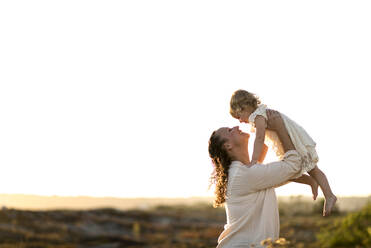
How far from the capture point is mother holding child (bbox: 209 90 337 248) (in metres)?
4.55

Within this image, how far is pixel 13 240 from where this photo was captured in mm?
16688

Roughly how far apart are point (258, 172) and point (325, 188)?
0.96 m

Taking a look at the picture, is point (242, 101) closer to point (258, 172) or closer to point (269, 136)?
point (269, 136)

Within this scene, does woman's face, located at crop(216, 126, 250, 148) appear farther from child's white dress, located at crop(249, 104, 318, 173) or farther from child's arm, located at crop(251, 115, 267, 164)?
child's white dress, located at crop(249, 104, 318, 173)

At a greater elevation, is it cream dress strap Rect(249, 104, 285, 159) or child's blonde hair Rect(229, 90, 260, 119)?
child's blonde hair Rect(229, 90, 260, 119)

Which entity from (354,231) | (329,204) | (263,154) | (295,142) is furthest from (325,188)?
(354,231)

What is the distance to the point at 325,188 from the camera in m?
5.14

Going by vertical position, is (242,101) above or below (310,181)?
above

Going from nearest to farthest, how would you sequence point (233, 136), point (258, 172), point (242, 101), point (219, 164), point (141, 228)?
point (258, 172)
point (233, 136)
point (219, 164)
point (242, 101)
point (141, 228)

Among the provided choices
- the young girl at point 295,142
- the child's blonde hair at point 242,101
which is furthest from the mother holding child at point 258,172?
the child's blonde hair at point 242,101

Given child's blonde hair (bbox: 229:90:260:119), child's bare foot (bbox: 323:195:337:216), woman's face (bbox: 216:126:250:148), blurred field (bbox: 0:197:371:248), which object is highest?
child's blonde hair (bbox: 229:90:260:119)

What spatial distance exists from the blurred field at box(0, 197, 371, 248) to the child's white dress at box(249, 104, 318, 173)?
253 inches

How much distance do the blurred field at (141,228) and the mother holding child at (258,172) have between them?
21.2ft

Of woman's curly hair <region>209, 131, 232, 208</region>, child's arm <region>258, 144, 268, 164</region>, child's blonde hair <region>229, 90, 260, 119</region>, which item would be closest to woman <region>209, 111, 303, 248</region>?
woman's curly hair <region>209, 131, 232, 208</region>
